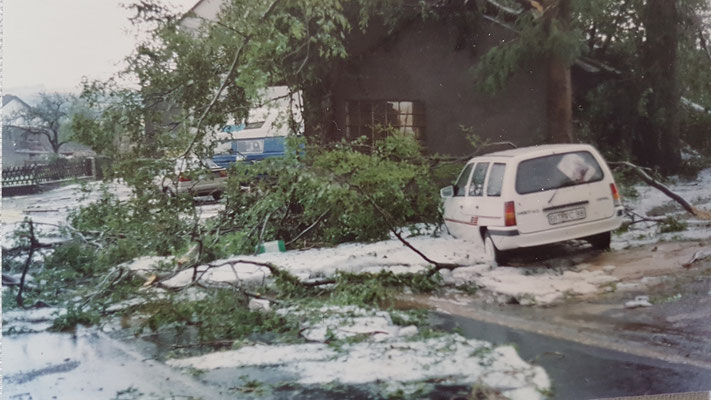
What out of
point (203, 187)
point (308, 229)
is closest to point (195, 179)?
point (203, 187)

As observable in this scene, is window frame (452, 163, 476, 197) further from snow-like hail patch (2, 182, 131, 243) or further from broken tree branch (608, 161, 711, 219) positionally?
snow-like hail patch (2, 182, 131, 243)

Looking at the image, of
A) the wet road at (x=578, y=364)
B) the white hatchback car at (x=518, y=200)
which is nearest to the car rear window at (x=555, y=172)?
the white hatchback car at (x=518, y=200)

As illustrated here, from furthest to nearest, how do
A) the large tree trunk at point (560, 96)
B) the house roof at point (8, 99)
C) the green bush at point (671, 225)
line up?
1. the green bush at point (671, 225)
2. the large tree trunk at point (560, 96)
3. the house roof at point (8, 99)

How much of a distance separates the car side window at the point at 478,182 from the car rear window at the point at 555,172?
0.17 m

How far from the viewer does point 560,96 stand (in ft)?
10.6

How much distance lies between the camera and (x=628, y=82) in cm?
335

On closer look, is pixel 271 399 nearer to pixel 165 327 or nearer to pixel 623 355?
pixel 165 327

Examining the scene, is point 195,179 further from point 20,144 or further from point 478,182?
point 478,182

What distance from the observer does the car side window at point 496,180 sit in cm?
316

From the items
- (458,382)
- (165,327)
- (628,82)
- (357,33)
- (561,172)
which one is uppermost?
(357,33)

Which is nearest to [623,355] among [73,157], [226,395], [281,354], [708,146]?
[708,146]

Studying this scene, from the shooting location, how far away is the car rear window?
10.4ft

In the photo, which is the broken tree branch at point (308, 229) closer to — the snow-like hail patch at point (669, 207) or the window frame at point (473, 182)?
the window frame at point (473, 182)

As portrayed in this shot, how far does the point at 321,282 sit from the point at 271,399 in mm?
591
